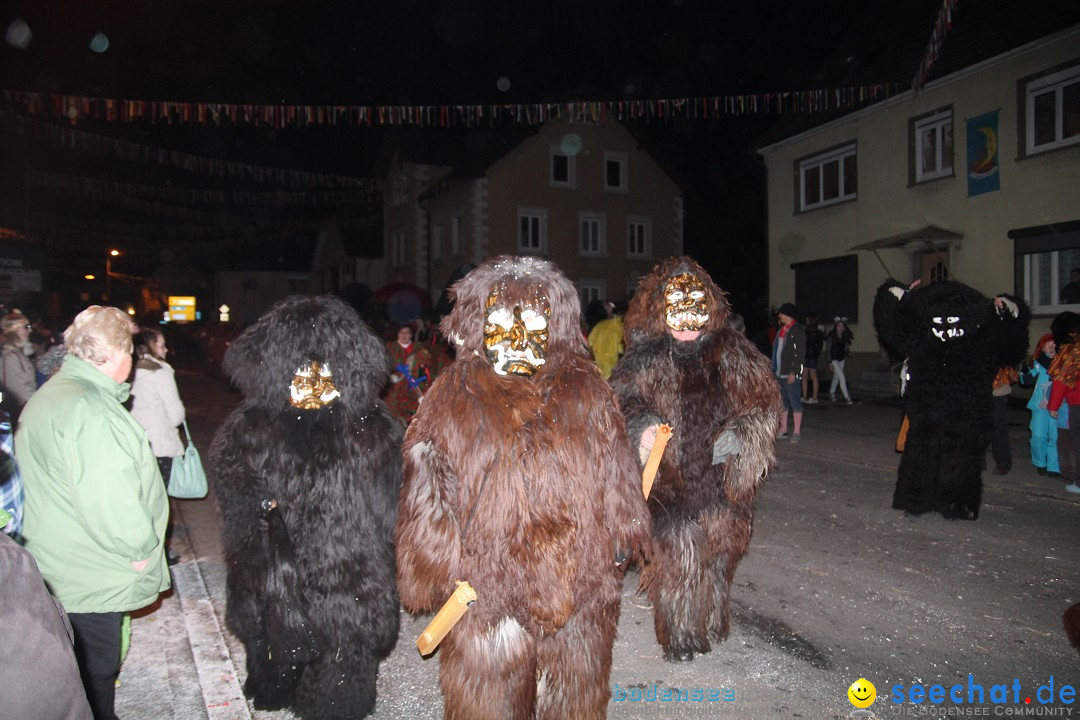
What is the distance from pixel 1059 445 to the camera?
7750 millimetres

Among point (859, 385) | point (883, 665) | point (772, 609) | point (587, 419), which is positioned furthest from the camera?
point (859, 385)

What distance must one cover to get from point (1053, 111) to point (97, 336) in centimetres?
1777

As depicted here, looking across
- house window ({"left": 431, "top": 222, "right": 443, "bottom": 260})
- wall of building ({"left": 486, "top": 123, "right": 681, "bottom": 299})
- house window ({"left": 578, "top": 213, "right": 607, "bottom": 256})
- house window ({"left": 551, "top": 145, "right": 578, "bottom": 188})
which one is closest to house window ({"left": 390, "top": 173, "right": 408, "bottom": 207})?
house window ({"left": 431, "top": 222, "right": 443, "bottom": 260})

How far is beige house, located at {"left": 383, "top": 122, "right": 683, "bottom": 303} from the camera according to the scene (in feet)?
99.0

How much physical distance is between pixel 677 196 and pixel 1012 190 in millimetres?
18787

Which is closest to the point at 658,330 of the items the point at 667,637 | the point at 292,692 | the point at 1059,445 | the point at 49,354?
the point at 667,637

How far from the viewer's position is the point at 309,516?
3.21 meters

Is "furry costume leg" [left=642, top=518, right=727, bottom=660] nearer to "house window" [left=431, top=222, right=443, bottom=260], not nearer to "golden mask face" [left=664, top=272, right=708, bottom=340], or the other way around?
"golden mask face" [left=664, top=272, right=708, bottom=340]

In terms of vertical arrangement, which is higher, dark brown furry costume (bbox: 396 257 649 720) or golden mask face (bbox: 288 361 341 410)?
golden mask face (bbox: 288 361 341 410)

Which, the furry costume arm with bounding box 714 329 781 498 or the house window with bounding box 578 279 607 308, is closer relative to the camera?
the furry costume arm with bounding box 714 329 781 498

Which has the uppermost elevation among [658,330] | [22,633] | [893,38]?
[893,38]

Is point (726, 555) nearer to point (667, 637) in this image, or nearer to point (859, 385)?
point (667, 637)

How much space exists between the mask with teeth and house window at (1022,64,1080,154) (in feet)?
35.7

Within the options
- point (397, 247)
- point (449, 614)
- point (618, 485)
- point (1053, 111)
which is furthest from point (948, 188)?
point (397, 247)
